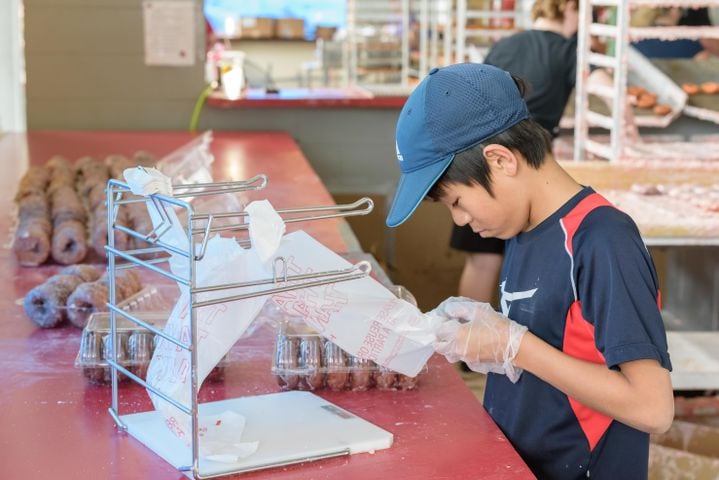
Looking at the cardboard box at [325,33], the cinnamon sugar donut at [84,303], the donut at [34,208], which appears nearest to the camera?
the cinnamon sugar donut at [84,303]

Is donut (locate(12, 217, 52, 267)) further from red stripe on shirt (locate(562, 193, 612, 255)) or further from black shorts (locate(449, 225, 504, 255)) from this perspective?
black shorts (locate(449, 225, 504, 255))

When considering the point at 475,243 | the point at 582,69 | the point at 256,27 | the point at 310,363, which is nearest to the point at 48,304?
the point at 310,363

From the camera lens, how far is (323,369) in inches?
61.9

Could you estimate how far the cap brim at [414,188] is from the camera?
1.40 meters

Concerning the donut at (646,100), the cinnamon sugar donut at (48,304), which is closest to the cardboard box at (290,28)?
the donut at (646,100)

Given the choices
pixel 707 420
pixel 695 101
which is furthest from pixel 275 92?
pixel 707 420

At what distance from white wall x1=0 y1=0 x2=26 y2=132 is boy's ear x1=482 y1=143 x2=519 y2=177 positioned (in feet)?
17.7

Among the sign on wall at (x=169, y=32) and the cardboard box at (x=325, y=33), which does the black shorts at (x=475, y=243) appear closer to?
the sign on wall at (x=169, y=32)

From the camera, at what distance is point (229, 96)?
211 inches

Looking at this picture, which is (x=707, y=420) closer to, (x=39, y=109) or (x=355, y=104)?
(x=355, y=104)

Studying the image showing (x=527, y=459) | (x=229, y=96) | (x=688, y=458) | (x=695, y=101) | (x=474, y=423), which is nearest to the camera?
(x=474, y=423)

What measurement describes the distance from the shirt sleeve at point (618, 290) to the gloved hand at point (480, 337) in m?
0.12

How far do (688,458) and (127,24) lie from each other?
159 inches

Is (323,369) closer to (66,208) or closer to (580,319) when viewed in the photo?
(580,319)
